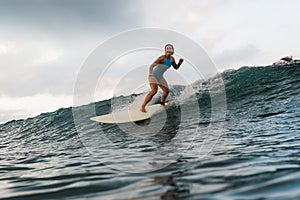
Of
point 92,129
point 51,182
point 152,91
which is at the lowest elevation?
point 51,182

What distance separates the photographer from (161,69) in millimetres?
11891

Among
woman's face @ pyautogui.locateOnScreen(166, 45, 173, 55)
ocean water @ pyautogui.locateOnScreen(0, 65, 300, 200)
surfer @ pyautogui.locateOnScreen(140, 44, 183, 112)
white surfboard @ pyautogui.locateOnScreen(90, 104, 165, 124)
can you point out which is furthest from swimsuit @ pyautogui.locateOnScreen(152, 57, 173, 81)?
ocean water @ pyautogui.locateOnScreen(0, 65, 300, 200)

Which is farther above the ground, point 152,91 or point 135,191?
point 152,91

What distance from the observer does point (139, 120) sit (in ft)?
36.9

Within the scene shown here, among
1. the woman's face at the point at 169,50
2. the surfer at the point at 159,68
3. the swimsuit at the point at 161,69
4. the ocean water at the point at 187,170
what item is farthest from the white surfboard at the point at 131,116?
the ocean water at the point at 187,170

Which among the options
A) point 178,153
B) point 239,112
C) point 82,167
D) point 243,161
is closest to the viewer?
point 243,161

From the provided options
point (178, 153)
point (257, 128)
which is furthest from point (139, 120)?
point (178, 153)

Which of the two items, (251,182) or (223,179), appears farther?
(223,179)

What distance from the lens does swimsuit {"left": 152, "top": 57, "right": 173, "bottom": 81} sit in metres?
11.7

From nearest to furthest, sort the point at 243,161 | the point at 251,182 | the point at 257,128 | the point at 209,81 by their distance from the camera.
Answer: the point at 251,182 < the point at 243,161 < the point at 257,128 < the point at 209,81

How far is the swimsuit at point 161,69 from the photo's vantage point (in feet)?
38.3

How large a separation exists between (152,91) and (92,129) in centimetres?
275

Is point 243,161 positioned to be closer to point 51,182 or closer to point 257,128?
point 51,182

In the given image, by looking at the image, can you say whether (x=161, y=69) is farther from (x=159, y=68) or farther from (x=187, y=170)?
(x=187, y=170)
